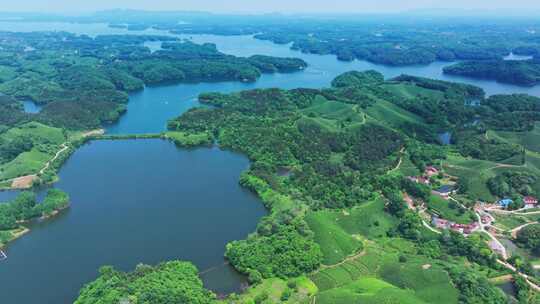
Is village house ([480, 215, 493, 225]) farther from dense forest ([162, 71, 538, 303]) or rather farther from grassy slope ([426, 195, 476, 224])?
dense forest ([162, 71, 538, 303])

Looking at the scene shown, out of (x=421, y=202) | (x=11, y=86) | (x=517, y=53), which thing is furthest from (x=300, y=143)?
(x=517, y=53)

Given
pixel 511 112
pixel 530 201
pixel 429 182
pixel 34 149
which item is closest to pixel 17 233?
pixel 34 149

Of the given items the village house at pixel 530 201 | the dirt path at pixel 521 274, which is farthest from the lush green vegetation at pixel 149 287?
the village house at pixel 530 201

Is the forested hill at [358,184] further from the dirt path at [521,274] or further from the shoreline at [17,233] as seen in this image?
the shoreline at [17,233]

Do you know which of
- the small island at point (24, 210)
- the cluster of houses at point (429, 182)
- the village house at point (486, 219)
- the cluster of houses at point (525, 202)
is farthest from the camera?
the cluster of houses at point (429, 182)

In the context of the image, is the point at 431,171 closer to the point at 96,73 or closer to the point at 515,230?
the point at 515,230
